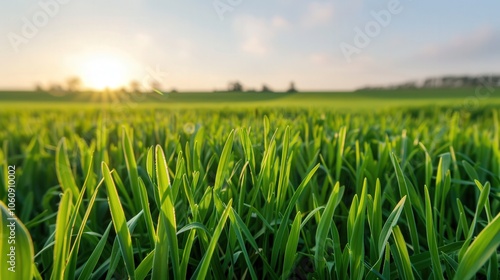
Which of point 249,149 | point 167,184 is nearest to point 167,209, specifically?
point 167,184

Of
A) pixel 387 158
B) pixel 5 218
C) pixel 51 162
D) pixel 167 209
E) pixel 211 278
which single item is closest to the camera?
pixel 5 218

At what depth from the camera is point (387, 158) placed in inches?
44.1

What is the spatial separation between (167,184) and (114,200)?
7 centimetres

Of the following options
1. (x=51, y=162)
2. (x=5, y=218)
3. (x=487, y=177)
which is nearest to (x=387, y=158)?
(x=487, y=177)

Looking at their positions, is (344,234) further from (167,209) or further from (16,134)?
(16,134)

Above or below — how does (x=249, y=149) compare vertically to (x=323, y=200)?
above

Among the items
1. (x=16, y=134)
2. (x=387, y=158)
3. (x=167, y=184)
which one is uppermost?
(x=167, y=184)

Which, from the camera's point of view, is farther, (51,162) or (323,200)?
(51,162)

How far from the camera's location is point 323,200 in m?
1.01

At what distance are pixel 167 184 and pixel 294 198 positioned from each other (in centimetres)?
25

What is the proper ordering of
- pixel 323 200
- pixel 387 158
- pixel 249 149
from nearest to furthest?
1. pixel 249 149
2. pixel 323 200
3. pixel 387 158

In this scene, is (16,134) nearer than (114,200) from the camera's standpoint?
No

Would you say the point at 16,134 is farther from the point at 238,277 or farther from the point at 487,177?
the point at 487,177

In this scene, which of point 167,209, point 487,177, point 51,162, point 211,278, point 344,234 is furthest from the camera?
point 51,162
